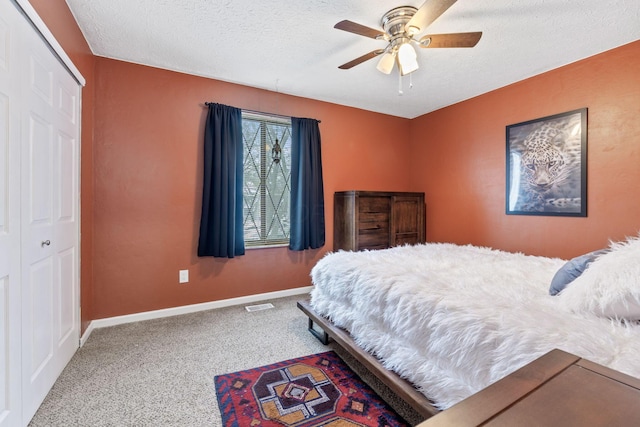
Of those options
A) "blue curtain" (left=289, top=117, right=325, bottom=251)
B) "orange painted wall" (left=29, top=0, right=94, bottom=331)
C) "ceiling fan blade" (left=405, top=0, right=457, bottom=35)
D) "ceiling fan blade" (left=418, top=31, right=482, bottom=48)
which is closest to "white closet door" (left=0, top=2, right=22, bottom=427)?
"orange painted wall" (left=29, top=0, right=94, bottom=331)

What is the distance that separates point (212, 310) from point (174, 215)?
106 centimetres

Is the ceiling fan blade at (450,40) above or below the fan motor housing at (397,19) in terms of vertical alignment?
below

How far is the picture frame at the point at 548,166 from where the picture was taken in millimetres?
2549

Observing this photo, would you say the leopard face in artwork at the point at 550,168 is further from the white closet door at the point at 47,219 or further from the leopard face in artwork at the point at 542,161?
→ the white closet door at the point at 47,219

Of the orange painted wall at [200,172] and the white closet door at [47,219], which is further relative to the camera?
the orange painted wall at [200,172]

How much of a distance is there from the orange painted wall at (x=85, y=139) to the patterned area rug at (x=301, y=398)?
4.84ft

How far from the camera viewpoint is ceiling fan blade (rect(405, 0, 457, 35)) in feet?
4.91

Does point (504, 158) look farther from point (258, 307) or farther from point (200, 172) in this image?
point (200, 172)

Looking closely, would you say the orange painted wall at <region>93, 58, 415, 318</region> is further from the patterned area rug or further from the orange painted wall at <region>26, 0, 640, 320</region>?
the patterned area rug

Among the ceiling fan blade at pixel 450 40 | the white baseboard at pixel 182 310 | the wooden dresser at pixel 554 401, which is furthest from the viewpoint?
the white baseboard at pixel 182 310

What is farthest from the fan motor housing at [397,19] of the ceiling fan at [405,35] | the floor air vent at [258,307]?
the floor air vent at [258,307]

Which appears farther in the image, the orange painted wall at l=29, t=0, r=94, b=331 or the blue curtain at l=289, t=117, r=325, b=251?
the blue curtain at l=289, t=117, r=325, b=251

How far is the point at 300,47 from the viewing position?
2396 mm

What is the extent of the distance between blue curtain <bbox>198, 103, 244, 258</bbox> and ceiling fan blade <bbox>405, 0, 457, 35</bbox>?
77.2 inches
